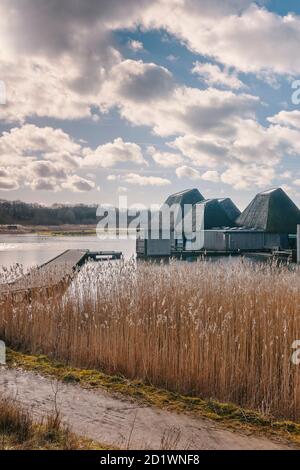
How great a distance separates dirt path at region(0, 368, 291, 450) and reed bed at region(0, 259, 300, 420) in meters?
0.66

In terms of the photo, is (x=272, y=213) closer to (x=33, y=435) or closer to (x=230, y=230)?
(x=230, y=230)

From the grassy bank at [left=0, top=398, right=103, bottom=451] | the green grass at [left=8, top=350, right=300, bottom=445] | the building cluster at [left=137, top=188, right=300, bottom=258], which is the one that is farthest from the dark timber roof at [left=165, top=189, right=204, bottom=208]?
the grassy bank at [left=0, top=398, right=103, bottom=451]

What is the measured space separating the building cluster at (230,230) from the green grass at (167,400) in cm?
2075

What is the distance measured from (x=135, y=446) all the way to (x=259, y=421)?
1327mm

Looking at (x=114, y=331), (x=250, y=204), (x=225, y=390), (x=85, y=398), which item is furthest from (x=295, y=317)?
(x=250, y=204)

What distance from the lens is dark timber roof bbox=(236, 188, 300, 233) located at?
33219mm

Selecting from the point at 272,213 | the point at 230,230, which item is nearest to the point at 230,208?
the point at 272,213

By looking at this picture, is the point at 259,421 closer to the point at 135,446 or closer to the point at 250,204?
the point at 135,446

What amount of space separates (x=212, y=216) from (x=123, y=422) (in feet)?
112

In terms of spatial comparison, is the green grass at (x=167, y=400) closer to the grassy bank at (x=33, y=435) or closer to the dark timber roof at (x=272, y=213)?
the grassy bank at (x=33, y=435)

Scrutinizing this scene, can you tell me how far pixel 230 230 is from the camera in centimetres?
3089

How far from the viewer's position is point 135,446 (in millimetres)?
2934
